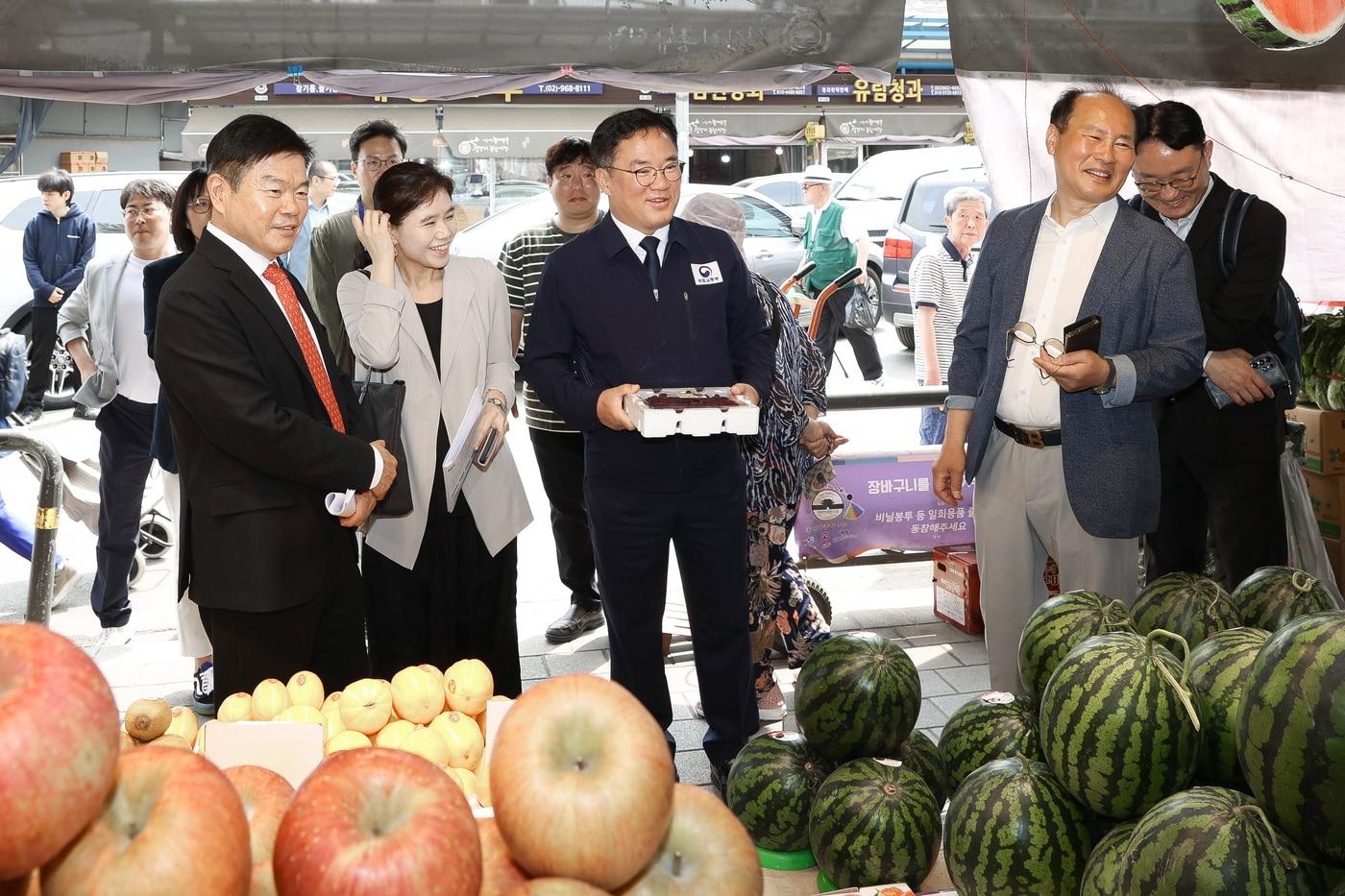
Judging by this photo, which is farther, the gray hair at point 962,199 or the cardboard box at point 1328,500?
the gray hair at point 962,199

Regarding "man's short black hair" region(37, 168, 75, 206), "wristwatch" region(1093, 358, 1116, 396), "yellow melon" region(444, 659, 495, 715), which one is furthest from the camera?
"man's short black hair" region(37, 168, 75, 206)

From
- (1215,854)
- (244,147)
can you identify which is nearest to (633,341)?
(244,147)

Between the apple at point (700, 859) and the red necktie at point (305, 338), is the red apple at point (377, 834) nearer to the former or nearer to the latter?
the apple at point (700, 859)

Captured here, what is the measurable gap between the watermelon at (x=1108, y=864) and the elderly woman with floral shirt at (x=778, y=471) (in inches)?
85.3

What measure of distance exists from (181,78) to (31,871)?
9.69 ft

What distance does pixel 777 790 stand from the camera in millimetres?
2311

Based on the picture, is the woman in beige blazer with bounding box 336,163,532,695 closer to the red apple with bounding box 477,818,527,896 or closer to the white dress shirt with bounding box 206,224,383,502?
the white dress shirt with bounding box 206,224,383,502

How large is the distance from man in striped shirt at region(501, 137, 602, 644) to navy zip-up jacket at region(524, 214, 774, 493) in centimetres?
93

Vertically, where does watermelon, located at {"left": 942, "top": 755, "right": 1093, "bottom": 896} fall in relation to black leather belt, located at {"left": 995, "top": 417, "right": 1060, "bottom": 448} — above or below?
below

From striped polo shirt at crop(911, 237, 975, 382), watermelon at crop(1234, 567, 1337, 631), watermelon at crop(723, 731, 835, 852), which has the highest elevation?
striped polo shirt at crop(911, 237, 975, 382)

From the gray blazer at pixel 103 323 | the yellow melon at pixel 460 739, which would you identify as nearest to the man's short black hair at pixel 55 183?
the gray blazer at pixel 103 323

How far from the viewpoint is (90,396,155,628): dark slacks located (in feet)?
16.0

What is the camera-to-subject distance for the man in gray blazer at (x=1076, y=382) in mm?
2932

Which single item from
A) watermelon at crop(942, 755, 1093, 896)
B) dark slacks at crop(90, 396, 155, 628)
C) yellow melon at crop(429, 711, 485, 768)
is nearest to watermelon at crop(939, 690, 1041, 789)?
watermelon at crop(942, 755, 1093, 896)
